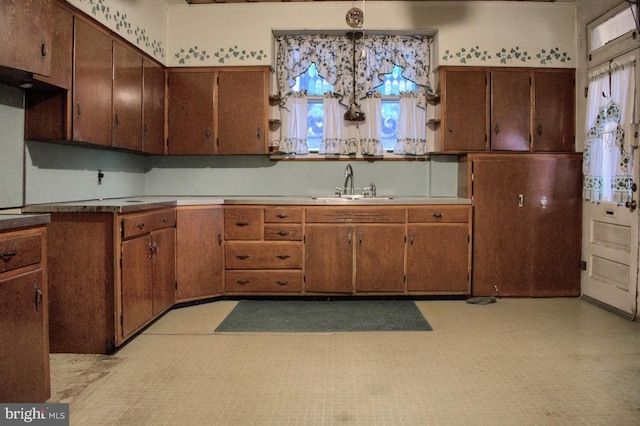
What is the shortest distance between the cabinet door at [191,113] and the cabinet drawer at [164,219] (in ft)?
3.26

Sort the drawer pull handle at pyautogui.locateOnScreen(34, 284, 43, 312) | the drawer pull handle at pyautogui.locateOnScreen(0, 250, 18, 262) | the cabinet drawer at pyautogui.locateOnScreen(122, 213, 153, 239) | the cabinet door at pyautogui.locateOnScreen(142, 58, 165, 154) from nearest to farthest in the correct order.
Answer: the drawer pull handle at pyautogui.locateOnScreen(0, 250, 18, 262), the drawer pull handle at pyautogui.locateOnScreen(34, 284, 43, 312), the cabinet drawer at pyautogui.locateOnScreen(122, 213, 153, 239), the cabinet door at pyautogui.locateOnScreen(142, 58, 165, 154)

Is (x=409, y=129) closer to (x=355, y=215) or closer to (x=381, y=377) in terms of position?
(x=355, y=215)

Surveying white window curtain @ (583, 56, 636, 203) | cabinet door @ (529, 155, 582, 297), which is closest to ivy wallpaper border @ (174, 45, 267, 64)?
cabinet door @ (529, 155, 582, 297)

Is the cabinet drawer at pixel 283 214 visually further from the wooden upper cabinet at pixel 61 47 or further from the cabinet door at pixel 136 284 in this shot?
the wooden upper cabinet at pixel 61 47

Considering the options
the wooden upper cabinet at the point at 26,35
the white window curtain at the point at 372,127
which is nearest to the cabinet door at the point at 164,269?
the wooden upper cabinet at the point at 26,35

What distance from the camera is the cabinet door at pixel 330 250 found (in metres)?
4.30

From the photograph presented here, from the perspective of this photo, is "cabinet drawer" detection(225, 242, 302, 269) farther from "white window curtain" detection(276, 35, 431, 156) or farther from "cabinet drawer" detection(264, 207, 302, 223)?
"white window curtain" detection(276, 35, 431, 156)

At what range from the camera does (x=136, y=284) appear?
3223 millimetres

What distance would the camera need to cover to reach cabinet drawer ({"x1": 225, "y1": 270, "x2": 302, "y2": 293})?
4309 mm

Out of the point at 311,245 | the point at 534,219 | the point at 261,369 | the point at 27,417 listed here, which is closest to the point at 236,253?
the point at 311,245

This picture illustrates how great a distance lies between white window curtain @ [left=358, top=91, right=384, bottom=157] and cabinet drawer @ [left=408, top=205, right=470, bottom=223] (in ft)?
2.82

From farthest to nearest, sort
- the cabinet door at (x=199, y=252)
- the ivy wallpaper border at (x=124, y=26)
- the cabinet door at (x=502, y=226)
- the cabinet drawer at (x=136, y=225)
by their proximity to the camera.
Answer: the cabinet door at (x=502, y=226) < the cabinet door at (x=199, y=252) < the ivy wallpaper border at (x=124, y=26) < the cabinet drawer at (x=136, y=225)

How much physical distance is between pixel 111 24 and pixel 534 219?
4013 millimetres

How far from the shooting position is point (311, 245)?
14.1ft
